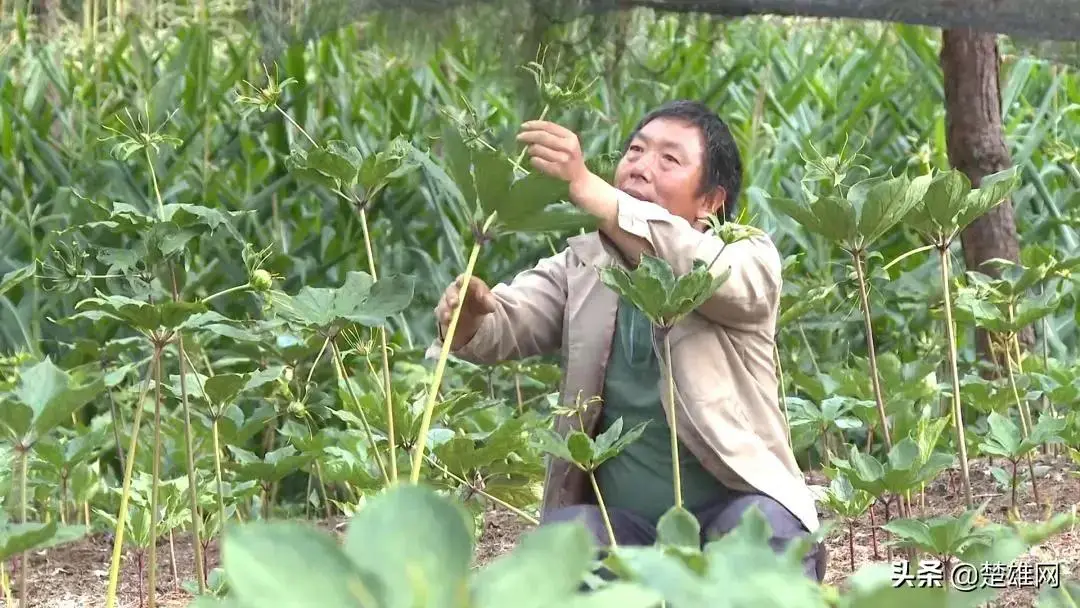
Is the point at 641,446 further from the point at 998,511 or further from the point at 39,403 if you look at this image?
the point at 998,511

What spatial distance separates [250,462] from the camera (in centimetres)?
172

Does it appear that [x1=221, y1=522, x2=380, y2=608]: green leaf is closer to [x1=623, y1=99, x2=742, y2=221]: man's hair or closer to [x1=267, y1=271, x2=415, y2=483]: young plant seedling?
[x1=267, y1=271, x2=415, y2=483]: young plant seedling

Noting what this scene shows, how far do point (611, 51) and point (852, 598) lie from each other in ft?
5.58

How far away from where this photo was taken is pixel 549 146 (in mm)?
1147

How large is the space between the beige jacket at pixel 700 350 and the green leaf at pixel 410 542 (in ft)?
2.88

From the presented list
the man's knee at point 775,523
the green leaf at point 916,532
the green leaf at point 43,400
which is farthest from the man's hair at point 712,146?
the green leaf at point 43,400

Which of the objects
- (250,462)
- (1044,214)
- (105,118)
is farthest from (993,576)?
(105,118)

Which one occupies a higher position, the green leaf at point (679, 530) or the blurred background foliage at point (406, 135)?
the green leaf at point (679, 530)

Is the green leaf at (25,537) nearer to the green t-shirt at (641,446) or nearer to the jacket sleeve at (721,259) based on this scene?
the jacket sleeve at (721,259)

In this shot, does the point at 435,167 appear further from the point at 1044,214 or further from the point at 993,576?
the point at 1044,214

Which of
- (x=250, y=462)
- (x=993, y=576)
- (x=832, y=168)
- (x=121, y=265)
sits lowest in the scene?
(x=250, y=462)

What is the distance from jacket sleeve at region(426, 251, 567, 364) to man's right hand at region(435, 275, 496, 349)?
0.06ft

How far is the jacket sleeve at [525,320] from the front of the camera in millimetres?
1597

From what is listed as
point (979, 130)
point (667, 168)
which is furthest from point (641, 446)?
point (979, 130)
